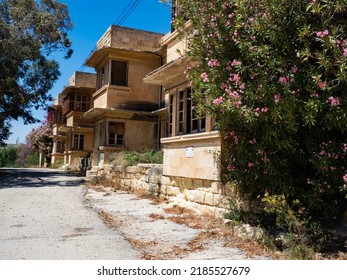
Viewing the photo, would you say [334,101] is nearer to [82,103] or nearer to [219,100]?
[219,100]

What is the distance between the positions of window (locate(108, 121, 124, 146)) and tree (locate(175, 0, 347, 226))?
12.0m

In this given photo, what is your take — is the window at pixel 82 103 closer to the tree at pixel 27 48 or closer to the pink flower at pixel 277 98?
the tree at pixel 27 48

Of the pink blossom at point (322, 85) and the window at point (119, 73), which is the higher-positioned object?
the window at point (119, 73)

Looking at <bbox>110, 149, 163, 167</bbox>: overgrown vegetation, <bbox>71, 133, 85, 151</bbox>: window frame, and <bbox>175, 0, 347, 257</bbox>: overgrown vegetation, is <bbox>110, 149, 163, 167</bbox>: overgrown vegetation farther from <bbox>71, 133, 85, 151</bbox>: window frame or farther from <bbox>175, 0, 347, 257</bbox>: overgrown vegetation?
<bbox>71, 133, 85, 151</bbox>: window frame

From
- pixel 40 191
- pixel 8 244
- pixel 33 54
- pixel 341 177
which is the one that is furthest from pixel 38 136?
pixel 341 177

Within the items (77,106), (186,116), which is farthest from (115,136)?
(77,106)

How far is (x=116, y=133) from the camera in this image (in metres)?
17.9

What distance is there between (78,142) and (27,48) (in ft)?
36.8

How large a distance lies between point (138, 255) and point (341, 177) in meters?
3.18

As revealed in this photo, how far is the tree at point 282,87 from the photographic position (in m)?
4.69

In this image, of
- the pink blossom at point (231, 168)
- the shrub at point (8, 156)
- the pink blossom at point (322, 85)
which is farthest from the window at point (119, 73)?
the shrub at point (8, 156)

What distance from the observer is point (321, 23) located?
482cm

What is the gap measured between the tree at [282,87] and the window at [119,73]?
461 inches

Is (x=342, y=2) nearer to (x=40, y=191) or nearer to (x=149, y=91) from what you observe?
(x=40, y=191)
